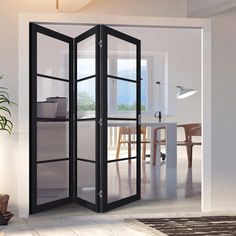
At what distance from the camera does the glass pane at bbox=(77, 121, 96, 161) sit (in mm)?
5234

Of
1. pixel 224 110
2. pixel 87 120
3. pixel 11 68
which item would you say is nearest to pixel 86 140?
pixel 87 120

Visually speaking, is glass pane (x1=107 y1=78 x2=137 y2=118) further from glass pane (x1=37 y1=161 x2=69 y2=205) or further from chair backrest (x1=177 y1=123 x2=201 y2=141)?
chair backrest (x1=177 y1=123 x2=201 y2=141)

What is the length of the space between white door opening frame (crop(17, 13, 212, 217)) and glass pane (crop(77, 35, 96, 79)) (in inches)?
11.1

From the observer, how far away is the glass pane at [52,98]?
5.10 metres

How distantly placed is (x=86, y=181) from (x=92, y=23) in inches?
69.6

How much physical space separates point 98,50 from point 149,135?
564cm

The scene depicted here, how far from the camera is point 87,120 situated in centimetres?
531

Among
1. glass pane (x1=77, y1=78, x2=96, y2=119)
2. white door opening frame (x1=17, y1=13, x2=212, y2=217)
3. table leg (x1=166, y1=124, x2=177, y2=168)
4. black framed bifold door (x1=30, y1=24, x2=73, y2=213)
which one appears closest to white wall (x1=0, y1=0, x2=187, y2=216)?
white door opening frame (x1=17, y1=13, x2=212, y2=217)

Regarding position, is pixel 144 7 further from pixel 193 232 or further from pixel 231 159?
pixel 193 232

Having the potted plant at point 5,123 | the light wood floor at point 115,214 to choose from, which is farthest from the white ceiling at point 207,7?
the potted plant at point 5,123

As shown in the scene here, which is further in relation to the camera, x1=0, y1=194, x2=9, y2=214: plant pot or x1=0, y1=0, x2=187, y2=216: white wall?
x1=0, y1=0, x2=187, y2=216: white wall

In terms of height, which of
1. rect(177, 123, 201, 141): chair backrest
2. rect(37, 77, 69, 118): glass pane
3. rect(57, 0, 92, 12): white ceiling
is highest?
rect(57, 0, 92, 12): white ceiling

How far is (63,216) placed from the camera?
4914 millimetres

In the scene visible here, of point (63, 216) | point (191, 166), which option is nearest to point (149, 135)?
point (191, 166)
